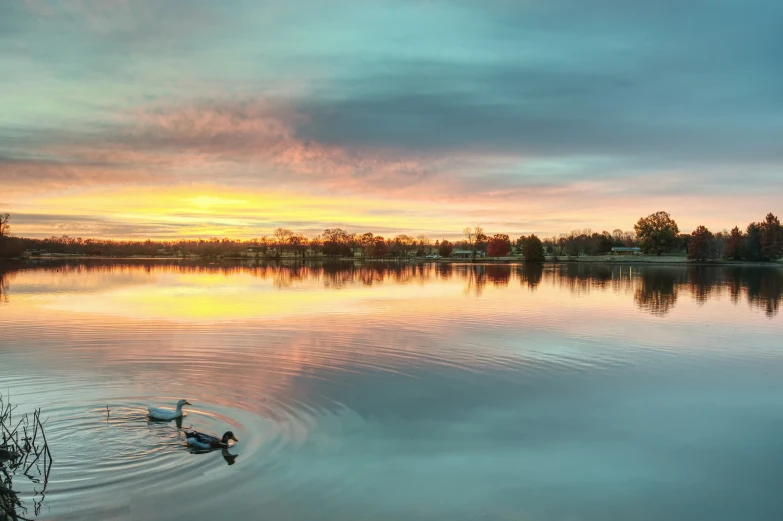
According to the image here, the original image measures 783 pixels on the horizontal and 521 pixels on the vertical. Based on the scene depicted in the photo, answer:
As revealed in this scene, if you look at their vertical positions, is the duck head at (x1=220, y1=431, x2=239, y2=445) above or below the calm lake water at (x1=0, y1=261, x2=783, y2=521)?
above

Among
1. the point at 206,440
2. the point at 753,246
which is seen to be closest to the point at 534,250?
the point at 753,246

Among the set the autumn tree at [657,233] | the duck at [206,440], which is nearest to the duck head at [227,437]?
the duck at [206,440]

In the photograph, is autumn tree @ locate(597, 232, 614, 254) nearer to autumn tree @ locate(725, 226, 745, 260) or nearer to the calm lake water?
autumn tree @ locate(725, 226, 745, 260)

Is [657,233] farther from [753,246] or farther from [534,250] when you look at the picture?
[534,250]

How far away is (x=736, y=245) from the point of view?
121 metres

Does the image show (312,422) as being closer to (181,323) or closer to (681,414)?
(681,414)

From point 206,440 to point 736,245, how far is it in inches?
5384

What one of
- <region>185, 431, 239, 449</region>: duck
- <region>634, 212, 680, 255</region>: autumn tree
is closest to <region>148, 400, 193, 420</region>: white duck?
<region>185, 431, 239, 449</region>: duck

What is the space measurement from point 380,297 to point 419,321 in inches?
482

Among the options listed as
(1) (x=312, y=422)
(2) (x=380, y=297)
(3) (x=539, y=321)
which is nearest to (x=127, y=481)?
(1) (x=312, y=422)

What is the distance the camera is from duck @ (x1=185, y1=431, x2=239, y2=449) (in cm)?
948

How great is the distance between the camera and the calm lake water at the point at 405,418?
802cm

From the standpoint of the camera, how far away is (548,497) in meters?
8.24

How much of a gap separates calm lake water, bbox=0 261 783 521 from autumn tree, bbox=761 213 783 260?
360 feet
